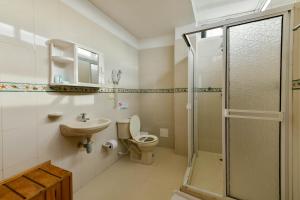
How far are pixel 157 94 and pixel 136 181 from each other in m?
1.70

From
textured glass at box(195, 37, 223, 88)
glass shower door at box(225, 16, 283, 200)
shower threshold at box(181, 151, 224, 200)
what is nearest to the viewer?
glass shower door at box(225, 16, 283, 200)

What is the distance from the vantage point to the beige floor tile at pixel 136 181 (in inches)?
62.8

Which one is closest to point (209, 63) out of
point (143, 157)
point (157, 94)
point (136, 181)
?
point (157, 94)

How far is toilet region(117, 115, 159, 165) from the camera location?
2.21m


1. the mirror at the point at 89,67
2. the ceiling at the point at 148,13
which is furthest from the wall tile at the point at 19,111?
the ceiling at the point at 148,13

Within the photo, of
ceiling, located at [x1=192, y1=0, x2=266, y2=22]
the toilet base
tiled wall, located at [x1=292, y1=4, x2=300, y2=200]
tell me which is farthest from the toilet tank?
ceiling, located at [x1=192, y1=0, x2=266, y2=22]

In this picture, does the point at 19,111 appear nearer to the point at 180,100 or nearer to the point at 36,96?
the point at 36,96

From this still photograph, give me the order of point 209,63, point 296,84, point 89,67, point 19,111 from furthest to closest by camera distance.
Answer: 1. point 209,63
2. point 89,67
3. point 19,111
4. point 296,84

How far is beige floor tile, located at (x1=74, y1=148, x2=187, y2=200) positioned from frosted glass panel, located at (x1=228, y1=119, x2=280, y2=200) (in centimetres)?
75

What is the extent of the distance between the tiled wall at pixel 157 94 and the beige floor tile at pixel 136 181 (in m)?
0.72

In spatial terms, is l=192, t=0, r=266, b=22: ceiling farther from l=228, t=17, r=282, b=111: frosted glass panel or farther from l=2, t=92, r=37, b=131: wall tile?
l=2, t=92, r=37, b=131: wall tile

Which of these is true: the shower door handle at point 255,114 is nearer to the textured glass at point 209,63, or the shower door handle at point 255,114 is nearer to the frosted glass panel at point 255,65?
the frosted glass panel at point 255,65

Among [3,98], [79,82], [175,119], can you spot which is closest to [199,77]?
[175,119]

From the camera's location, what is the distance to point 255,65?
1.19 metres
